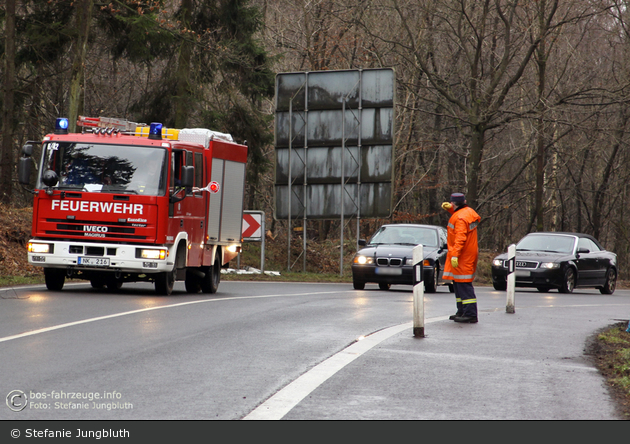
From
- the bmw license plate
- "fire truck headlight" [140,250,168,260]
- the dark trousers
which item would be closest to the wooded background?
the bmw license plate

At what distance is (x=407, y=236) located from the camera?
2172cm

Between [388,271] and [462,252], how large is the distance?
797 centimetres

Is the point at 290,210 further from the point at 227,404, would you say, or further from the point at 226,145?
the point at 227,404

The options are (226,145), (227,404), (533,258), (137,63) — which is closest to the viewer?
(227,404)

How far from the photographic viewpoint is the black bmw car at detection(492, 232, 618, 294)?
76.1ft

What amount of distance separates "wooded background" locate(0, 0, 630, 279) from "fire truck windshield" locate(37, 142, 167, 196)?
35.6 ft

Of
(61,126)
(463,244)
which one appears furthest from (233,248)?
(463,244)

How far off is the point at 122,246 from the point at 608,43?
3249cm

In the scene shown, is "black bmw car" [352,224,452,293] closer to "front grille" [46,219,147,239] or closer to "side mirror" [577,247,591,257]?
"side mirror" [577,247,591,257]

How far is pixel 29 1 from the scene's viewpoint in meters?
28.1

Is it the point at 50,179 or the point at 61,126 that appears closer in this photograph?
the point at 50,179

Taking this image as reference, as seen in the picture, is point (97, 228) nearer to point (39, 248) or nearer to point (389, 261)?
point (39, 248)

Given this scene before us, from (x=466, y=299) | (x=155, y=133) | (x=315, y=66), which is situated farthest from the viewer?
(x=315, y=66)

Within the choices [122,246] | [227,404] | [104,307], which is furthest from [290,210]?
[227,404]
